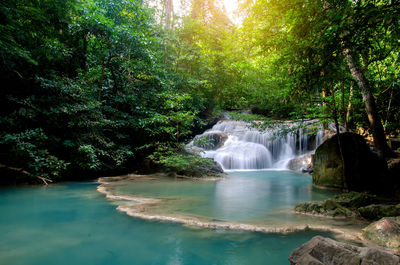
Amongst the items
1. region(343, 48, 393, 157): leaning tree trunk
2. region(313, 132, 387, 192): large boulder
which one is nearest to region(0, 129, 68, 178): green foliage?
region(313, 132, 387, 192): large boulder

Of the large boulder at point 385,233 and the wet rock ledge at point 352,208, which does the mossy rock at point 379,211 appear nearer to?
the wet rock ledge at point 352,208

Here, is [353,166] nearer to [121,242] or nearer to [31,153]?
[121,242]

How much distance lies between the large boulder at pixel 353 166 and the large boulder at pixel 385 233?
402cm

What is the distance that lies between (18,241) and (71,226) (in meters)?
0.67

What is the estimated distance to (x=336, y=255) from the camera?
1803 millimetres

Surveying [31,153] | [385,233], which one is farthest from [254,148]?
[385,233]

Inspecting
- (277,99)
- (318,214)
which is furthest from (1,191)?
(277,99)

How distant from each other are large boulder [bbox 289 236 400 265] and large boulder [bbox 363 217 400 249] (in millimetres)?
1096

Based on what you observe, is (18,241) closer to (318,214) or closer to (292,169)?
(318,214)

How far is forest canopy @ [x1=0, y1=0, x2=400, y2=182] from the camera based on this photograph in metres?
4.04

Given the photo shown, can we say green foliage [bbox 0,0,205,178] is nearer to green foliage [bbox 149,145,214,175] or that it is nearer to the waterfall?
green foliage [bbox 149,145,214,175]

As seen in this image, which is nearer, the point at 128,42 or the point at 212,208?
the point at 212,208

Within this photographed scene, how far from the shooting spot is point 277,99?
788 centimetres

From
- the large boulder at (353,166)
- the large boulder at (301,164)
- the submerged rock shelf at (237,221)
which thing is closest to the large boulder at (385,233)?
the submerged rock shelf at (237,221)
